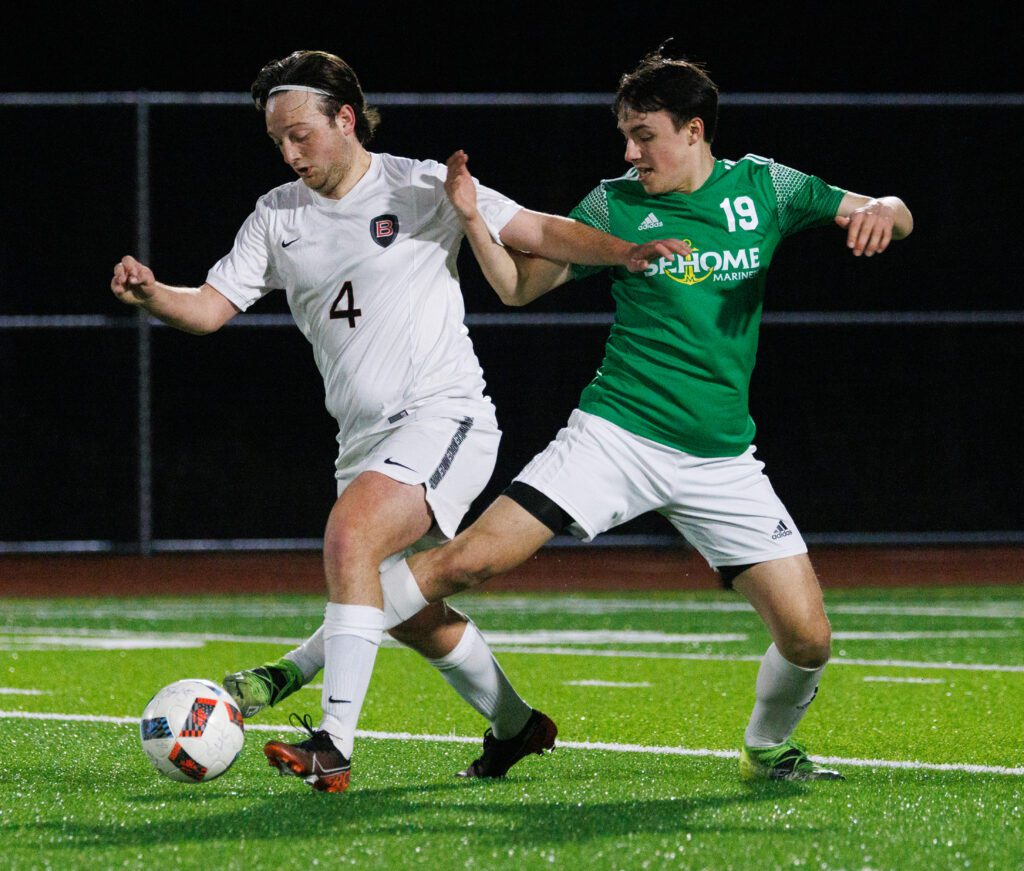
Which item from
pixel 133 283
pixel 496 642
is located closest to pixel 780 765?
pixel 133 283

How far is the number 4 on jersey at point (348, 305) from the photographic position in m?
5.35

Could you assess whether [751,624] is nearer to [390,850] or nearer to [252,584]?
[252,584]

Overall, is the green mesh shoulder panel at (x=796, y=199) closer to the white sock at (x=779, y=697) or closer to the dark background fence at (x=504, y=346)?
the white sock at (x=779, y=697)

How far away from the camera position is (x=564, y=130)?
50.4 ft

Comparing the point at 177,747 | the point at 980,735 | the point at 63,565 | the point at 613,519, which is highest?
the point at 613,519

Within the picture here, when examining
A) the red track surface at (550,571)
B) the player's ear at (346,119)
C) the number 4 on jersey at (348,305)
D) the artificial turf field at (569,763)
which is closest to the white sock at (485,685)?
the artificial turf field at (569,763)

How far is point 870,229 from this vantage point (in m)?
5.15

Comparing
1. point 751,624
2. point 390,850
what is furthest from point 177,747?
point 751,624

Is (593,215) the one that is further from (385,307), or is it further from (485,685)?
(485,685)

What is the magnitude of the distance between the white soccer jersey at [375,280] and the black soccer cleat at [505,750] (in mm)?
973

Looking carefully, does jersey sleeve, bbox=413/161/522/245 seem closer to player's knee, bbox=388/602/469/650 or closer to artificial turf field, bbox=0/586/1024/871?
player's knee, bbox=388/602/469/650

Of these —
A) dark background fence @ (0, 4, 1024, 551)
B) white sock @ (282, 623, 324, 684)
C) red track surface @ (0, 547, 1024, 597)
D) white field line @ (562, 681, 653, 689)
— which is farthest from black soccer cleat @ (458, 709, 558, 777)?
dark background fence @ (0, 4, 1024, 551)

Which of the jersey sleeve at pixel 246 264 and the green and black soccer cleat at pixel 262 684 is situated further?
the jersey sleeve at pixel 246 264

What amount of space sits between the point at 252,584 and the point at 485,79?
610 cm
